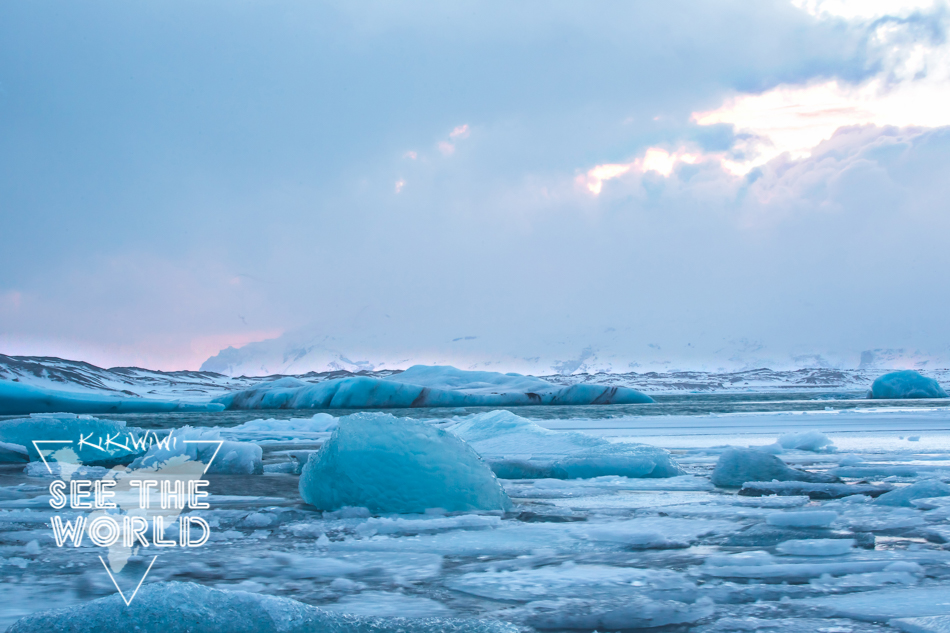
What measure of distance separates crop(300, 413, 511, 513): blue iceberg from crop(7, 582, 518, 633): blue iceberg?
1840mm

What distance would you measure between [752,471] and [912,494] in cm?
117

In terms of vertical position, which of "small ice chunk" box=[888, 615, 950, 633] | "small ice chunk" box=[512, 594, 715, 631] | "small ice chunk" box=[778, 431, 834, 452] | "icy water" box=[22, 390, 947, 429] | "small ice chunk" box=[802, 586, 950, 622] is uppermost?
"small ice chunk" box=[888, 615, 950, 633]

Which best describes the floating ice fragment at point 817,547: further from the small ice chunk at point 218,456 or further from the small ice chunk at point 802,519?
the small ice chunk at point 218,456

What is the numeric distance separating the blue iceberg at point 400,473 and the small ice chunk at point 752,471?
1758 millimetres

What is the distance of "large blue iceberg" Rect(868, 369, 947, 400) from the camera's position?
32.9m

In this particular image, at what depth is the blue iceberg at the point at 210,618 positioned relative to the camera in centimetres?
160

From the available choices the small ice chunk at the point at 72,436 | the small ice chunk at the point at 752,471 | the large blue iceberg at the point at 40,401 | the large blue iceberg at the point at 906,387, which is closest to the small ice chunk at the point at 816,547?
the small ice chunk at the point at 752,471

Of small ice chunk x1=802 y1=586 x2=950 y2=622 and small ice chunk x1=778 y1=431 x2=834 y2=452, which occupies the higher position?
small ice chunk x1=802 y1=586 x2=950 y2=622

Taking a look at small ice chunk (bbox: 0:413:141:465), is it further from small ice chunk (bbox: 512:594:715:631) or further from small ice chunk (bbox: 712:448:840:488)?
small ice chunk (bbox: 512:594:715:631)

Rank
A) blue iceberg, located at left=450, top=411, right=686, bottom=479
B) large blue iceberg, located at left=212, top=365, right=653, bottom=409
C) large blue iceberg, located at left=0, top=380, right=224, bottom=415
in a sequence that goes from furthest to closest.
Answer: large blue iceberg, located at left=212, top=365, right=653, bottom=409, large blue iceberg, located at left=0, top=380, right=224, bottom=415, blue iceberg, located at left=450, top=411, right=686, bottom=479

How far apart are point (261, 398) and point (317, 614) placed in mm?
30081

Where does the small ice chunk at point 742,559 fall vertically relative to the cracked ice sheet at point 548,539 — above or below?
above

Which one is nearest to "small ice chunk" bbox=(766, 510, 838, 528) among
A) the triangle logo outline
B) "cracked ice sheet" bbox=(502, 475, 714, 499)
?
"cracked ice sheet" bbox=(502, 475, 714, 499)

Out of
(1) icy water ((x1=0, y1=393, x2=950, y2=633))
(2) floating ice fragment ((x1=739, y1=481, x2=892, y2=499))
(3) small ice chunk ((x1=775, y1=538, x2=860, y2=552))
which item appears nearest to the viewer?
(1) icy water ((x1=0, y1=393, x2=950, y2=633))
